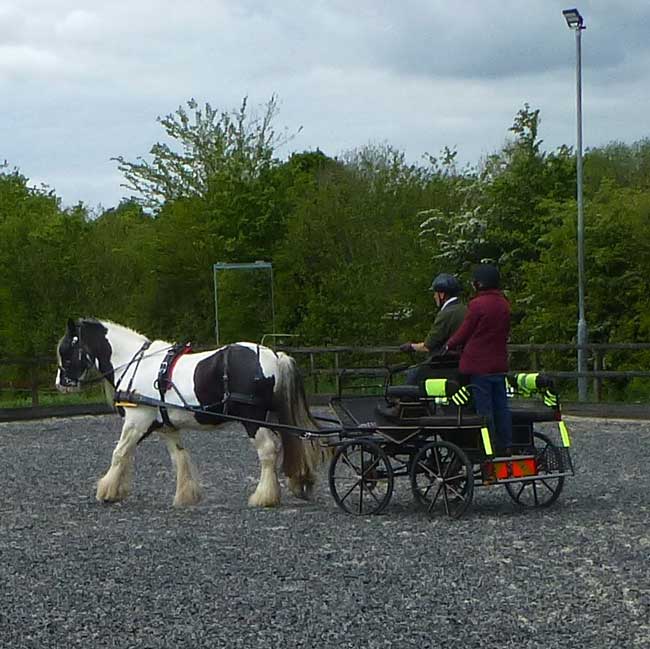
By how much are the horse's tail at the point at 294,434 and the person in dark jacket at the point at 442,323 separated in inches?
43.1

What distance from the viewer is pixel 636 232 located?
22641mm

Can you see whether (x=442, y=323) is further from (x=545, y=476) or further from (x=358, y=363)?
(x=358, y=363)

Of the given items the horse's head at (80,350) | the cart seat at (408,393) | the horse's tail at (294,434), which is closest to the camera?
the cart seat at (408,393)

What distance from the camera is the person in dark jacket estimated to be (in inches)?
425

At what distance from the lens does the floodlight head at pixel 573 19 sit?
22859 mm

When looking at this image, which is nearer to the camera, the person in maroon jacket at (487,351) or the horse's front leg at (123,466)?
the person in maroon jacket at (487,351)

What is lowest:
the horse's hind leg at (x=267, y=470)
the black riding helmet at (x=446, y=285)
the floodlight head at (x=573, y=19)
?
the horse's hind leg at (x=267, y=470)

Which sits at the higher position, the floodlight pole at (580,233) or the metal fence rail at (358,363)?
the floodlight pole at (580,233)

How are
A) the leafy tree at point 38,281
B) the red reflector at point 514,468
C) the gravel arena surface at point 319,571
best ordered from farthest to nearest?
1. the leafy tree at point 38,281
2. the red reflector at point 514,468
3. the gravel arena surface at point 319,571

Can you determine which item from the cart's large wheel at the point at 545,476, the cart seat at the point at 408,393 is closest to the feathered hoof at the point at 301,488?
the cart seat at the point at 408,393

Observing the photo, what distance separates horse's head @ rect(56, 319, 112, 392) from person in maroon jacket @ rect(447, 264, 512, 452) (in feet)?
12.5

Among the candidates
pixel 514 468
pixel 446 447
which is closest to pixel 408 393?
pixel 446 447

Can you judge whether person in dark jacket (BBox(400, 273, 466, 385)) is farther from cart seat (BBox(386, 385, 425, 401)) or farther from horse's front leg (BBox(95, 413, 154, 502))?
horse's front leg (BBox(95, 413, 154, 502))

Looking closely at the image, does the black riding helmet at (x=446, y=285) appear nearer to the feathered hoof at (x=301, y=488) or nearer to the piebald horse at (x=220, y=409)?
the piebald horse at (x=220, y=409)
